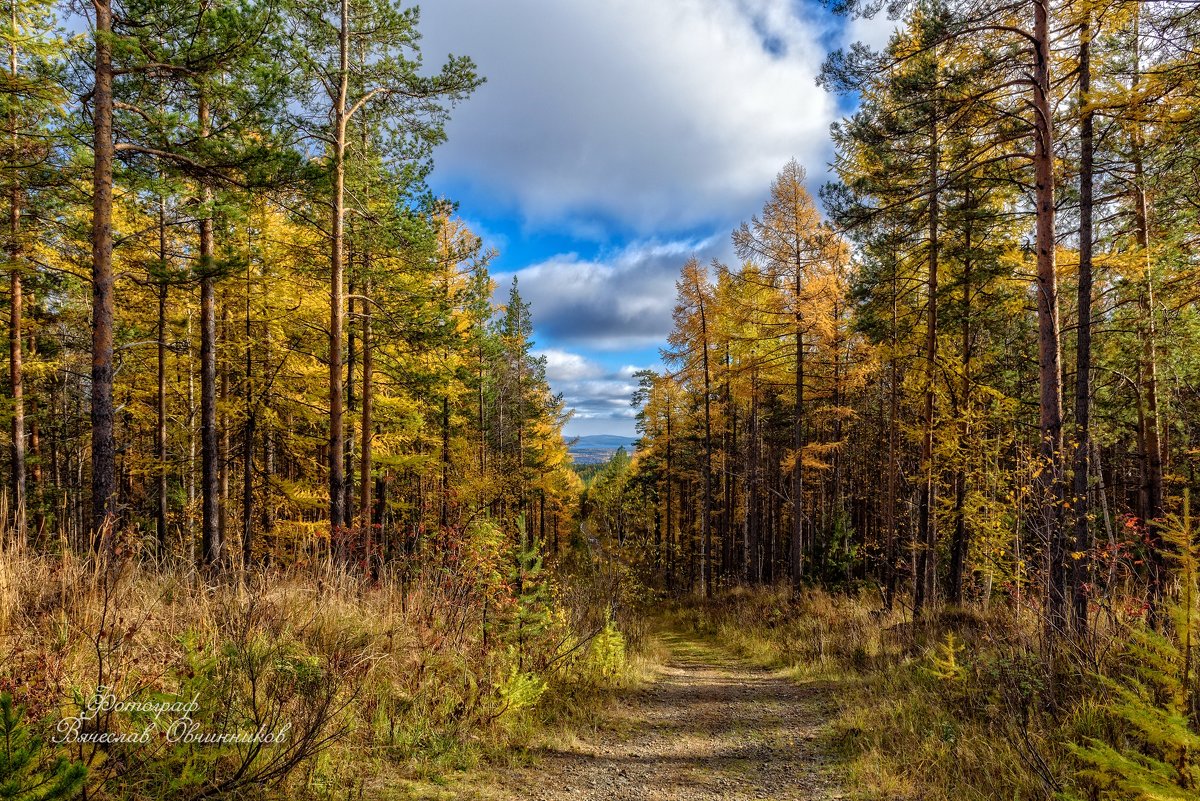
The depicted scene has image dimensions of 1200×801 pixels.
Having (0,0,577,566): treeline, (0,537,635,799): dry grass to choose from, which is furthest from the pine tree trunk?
(0,0,577,566): treeline

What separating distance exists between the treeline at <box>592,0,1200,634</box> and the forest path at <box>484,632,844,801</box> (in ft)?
9.78

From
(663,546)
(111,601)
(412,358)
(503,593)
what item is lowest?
(663,546)

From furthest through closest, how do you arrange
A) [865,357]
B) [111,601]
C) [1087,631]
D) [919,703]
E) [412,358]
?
[865,357] → [412,358] → [919,703] → [1087,631] → [111,601]

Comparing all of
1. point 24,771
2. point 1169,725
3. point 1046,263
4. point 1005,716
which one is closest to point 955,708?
point 1005,716

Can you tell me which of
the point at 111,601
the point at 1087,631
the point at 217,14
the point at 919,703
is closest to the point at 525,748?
the point at 111,601

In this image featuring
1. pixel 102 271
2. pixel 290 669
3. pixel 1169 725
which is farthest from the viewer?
pixel 102 271

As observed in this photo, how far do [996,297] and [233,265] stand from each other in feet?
51.1

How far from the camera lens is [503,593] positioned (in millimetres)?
6035

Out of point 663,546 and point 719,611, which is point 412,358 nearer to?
point 719,611

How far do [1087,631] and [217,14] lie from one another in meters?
12.3

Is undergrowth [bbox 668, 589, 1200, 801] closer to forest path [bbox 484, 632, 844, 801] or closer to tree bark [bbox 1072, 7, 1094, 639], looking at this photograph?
forest path [bbox 484, 632, 844, 801]

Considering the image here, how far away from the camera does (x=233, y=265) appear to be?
315 inches

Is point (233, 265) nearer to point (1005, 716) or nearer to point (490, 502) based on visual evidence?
point (490, 502)

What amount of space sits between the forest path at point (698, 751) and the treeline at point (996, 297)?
2.98 m
